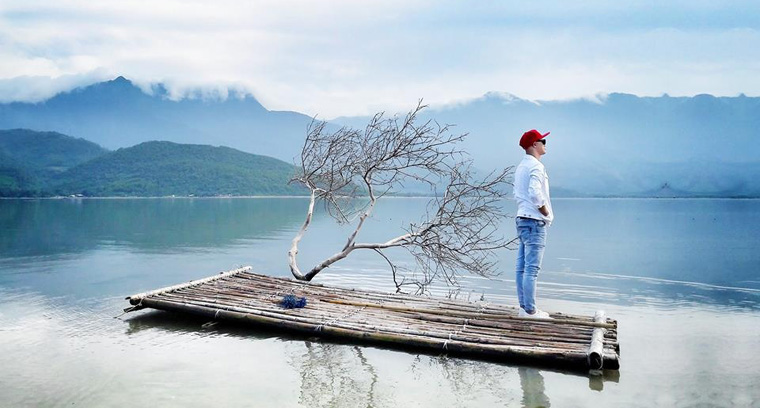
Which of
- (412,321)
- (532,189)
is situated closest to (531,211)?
(532,189)

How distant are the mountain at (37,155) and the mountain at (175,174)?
594 centimetres

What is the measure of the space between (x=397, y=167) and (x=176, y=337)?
5343mm

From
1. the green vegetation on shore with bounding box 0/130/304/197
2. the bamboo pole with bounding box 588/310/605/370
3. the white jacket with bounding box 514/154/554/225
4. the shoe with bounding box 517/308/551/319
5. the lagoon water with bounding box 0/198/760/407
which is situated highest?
the green vegetation on shore with bounding box 0/130/304/197

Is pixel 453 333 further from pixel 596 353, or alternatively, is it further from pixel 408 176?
pixel 408 176

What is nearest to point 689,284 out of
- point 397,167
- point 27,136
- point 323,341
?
point 397,167

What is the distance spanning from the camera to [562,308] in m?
12.2

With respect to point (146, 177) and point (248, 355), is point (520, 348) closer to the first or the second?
point (248, 355)

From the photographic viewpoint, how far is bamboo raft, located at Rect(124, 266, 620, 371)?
24.5ft

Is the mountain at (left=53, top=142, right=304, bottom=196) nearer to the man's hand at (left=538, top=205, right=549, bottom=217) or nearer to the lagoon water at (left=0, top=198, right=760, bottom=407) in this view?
the lagoon water at (left=0, top=198, right=760, bottom=407)

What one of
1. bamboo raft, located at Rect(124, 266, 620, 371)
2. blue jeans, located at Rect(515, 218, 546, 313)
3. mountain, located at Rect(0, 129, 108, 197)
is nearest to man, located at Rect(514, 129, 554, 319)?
blue jeans, located at Rect(515, 218, 546, 313)

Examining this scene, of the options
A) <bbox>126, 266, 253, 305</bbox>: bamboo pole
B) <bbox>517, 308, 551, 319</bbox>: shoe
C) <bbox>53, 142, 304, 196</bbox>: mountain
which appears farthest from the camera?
<bbox>53, 142, 304, 196</bbox>: mountain

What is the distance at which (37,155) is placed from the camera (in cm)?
16488

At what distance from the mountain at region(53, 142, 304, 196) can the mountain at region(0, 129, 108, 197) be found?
5939 mm

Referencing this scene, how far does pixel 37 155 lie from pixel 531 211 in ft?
591
